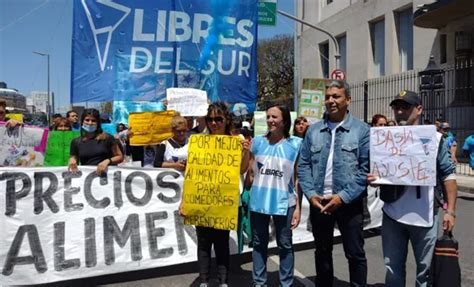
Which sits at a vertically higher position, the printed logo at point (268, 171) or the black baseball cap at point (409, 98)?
the black baseball cap at point (409, 98)

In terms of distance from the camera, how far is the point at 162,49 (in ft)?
21.6

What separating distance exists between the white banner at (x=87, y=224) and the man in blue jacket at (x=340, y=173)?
6.17ft

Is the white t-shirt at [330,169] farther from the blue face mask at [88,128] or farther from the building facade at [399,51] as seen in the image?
the building facade at [399,51]

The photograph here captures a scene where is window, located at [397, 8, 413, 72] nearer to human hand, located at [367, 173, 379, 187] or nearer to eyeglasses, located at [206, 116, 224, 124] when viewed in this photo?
eyeglasses, located at [206, 116, 224, 124]

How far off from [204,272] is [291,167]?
1.23m

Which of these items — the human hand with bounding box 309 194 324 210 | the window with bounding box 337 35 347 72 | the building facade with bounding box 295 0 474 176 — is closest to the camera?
the human hand with bounding box 309 194 324 210

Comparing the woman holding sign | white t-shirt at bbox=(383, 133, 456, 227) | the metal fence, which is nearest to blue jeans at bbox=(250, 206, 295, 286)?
the woman holding sign

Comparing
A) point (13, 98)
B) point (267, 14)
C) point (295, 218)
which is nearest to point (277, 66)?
point (13, 98)

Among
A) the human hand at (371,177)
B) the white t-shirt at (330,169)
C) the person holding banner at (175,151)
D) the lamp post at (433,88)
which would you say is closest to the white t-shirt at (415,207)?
the human hand at (371,177)

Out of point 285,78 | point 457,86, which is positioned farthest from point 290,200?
point 285,78

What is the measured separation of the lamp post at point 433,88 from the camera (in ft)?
53.4

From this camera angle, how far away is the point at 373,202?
22.9ft

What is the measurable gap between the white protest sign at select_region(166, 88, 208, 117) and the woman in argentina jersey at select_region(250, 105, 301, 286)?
1.86m

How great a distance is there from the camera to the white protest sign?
598 centimetres
